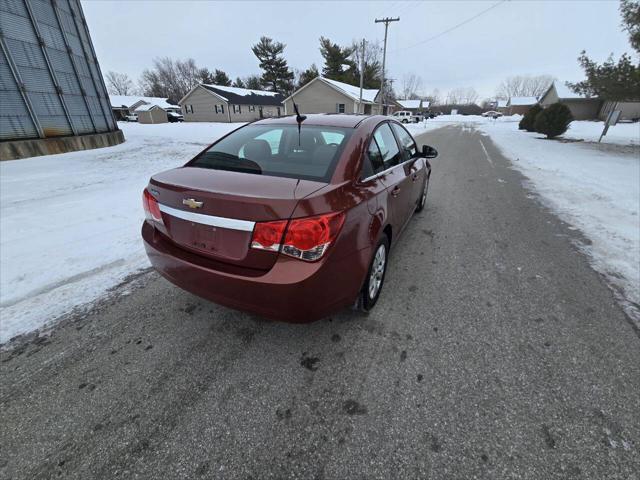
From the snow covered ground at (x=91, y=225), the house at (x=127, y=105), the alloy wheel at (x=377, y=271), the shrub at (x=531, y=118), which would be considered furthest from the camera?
the house at (x=127, y=105)

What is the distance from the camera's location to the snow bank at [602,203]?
3438mm

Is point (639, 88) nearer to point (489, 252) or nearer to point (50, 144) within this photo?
point (489, 252)

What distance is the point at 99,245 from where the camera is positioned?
3.85 m

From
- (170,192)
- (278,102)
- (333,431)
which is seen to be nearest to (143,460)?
(333,431)

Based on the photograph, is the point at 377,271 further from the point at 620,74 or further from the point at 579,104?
the point at 579,104

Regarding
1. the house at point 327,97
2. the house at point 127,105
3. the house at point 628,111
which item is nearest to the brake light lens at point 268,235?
the house at point 327,97

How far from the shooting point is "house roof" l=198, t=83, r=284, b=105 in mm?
41872

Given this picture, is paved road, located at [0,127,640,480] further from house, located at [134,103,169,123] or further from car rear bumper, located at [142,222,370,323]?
house, located at [134,103,169,123]

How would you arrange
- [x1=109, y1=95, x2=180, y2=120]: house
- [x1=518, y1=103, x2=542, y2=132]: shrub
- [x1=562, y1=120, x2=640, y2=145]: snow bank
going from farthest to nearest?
[x1=109, y1=95, x2=180, y2=120]: house
[x1=518, y1=103, x2=542, y2=132]: shrub
[x1=562, y1=120, x2=640, y2=145]: snow bank

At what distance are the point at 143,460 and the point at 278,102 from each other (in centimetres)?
5466

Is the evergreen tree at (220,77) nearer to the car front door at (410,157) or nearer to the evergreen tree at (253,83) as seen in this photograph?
the evergreen tree at (253,83)

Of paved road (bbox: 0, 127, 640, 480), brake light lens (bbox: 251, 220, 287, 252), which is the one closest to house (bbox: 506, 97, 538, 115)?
paved road (bbox: 0, 127, 640, 480)

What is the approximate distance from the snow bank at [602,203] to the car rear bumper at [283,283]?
2.69 m

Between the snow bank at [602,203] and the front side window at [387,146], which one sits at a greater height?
the front side window at [387,146]
